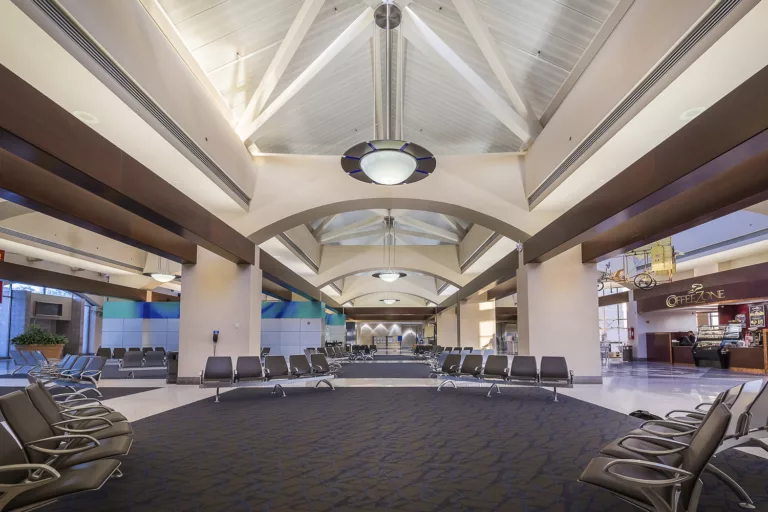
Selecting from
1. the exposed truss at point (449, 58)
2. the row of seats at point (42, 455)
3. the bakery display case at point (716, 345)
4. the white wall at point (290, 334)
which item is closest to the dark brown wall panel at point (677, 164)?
the exposed truss at point (449, 58)

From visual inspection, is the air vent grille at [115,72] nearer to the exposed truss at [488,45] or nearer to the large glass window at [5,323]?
the exposed truss at [488,45]

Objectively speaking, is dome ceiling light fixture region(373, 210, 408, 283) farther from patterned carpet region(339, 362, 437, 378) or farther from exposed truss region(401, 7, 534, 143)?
exposed truss region(401, 7, 534, 143)

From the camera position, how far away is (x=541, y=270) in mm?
12367

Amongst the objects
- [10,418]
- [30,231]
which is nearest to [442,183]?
[10,418]

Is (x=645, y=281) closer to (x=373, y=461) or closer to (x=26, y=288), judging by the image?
(x=373, y=461)

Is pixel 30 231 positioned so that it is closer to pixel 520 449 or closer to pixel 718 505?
pixel 520 449

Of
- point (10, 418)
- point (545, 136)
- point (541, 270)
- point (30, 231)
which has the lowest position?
point (10, 418)

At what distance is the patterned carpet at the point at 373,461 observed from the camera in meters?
3.57

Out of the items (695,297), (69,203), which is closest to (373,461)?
(69,203)

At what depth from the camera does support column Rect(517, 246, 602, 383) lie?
475 inches

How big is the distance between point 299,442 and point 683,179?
507 centimetres

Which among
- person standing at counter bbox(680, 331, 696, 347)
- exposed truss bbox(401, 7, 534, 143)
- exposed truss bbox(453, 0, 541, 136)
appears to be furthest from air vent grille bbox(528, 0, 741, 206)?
person standing at counter bbox(680, 331, 696, 347)

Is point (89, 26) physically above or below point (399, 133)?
below

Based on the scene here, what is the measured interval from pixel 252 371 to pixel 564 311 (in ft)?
23.9
